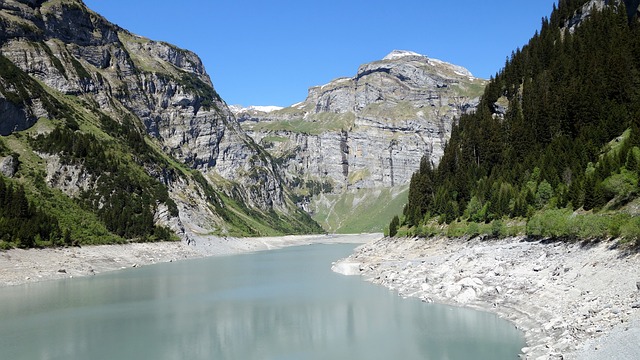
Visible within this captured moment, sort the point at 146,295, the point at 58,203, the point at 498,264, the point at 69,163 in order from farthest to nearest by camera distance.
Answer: the point at 69,163 → the point at 58,203 → the point at 146,295 → the point at 498,264

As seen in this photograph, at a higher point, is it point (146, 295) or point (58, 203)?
point (58, 203)

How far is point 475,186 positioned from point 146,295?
55.4 meters

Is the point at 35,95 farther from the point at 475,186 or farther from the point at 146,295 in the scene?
the point at 475,186

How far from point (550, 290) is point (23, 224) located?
73360mm

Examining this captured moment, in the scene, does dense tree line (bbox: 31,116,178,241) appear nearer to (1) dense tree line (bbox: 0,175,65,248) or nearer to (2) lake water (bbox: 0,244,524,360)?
(1) dense tree line (bbox: 0,175,65,248)

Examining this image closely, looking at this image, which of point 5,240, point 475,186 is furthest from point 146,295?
point 475,186

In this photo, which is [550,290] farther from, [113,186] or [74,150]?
[74,150]

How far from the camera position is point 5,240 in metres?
68.8

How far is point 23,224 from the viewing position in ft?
243

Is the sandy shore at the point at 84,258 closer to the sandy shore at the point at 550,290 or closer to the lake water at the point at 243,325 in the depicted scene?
the lake water at the point at 243,325

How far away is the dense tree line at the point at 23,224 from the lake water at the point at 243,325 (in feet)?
56.1

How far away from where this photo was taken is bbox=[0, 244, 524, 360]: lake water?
27.2m

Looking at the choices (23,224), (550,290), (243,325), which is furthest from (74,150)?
(550,290)

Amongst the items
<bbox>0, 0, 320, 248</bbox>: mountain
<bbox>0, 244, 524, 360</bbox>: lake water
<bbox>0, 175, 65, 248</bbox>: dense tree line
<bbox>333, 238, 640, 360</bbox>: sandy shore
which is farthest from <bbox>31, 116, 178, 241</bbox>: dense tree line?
<bbox>333, 238, 640, 360</bbox>: sandy shore
